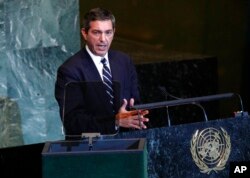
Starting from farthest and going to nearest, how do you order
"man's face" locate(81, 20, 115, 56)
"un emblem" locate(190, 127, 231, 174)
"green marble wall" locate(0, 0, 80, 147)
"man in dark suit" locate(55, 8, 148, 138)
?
"green marble wall" locate(0, 0, 80, 147) → "man's face" locate(81, 20, 115, 56) → "man in dark suit" locate(55, 8, 148, 138) → "un emblem" locate(190, 127, 231, 174)

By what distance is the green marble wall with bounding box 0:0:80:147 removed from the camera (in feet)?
22.7

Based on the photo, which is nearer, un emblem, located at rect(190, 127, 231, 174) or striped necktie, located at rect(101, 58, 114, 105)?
un emblem, located at rect(190, 127, 231, 174)

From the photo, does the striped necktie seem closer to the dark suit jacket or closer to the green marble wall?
the dark suit jacket

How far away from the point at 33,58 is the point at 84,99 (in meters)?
2.36

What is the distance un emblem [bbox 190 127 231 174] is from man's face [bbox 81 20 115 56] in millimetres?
934

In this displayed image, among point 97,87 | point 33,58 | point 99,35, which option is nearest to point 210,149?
point 97,87

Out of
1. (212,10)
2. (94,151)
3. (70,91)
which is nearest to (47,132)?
(212,10)

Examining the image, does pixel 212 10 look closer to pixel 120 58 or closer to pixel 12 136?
pixel 12 136

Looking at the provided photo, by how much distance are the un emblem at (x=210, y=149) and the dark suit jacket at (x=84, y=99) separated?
1.43 feet

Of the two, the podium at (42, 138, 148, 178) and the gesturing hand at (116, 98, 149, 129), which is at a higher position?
the gesturing hand at (116, 98, 149, 129)

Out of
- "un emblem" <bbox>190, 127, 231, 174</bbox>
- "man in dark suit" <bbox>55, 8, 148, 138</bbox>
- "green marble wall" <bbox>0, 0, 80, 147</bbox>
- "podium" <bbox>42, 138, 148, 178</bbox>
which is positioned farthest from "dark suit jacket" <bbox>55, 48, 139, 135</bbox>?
"green marble wall" <bbox>0, 0, 80, 147</bbox>

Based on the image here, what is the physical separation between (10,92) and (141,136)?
271cm

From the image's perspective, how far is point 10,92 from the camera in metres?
6.97

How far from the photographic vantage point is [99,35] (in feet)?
16.9
